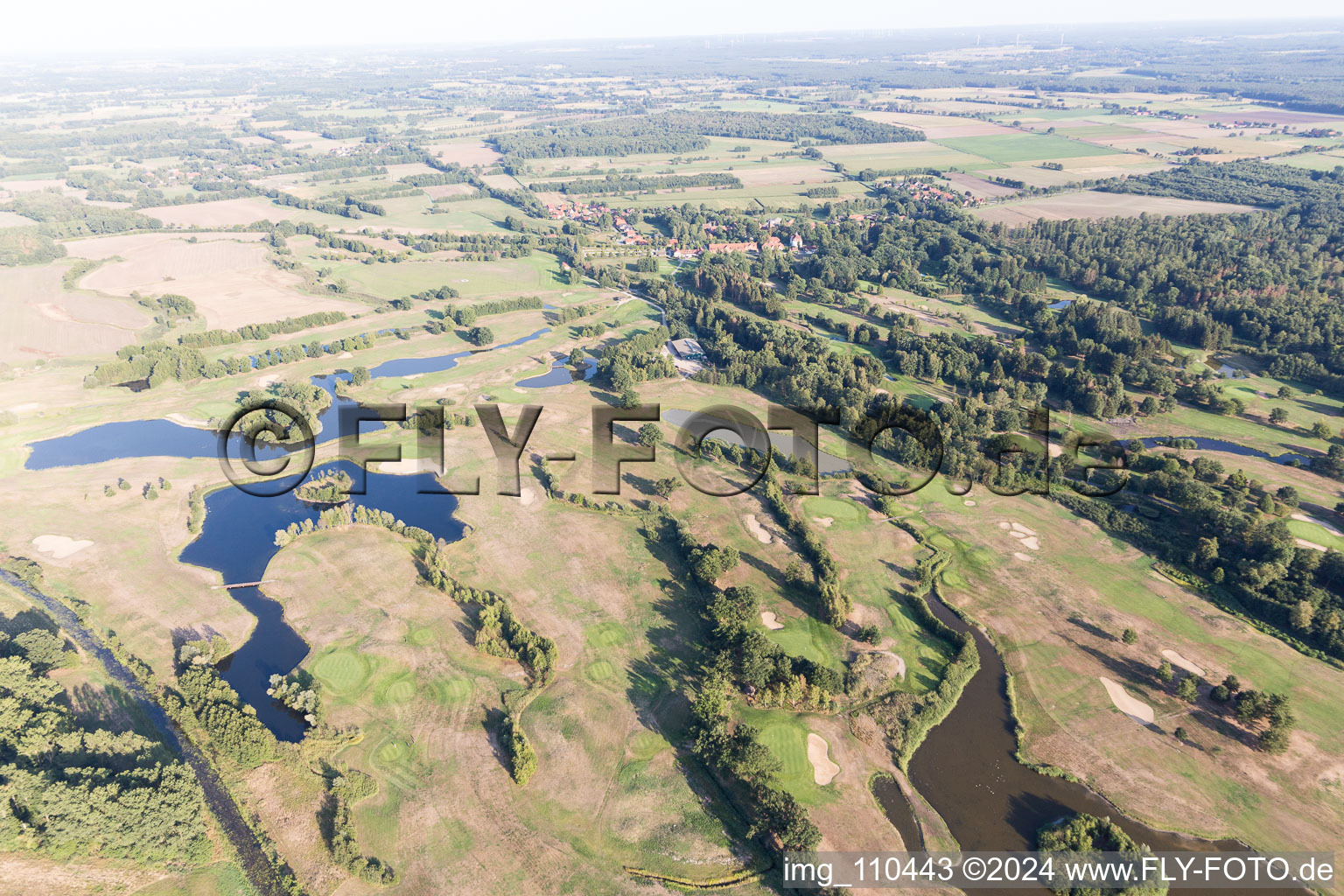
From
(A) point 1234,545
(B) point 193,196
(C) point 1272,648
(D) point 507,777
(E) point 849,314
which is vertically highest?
(B) point 193,196

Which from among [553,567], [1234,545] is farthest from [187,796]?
[1234,545]

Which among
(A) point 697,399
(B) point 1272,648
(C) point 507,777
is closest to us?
(C) point 507,777

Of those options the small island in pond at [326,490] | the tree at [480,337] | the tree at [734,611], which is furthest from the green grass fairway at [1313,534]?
the tree at [480,337]

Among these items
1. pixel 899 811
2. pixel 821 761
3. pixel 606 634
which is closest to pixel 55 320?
pixel 606 634

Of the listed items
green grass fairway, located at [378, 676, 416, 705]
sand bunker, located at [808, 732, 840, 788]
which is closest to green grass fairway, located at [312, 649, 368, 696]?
green grass fairway, located at [378, 676, 416, 705]

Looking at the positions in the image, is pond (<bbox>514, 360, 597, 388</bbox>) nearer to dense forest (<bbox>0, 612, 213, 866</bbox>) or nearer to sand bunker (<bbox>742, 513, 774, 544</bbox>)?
sand bunker (<bbox>742, 513, 774, 544</bbox>)

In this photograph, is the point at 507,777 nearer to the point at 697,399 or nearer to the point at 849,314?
the point at 697,399

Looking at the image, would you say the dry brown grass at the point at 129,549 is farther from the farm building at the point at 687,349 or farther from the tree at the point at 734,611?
the farm building at the point at 687,349
